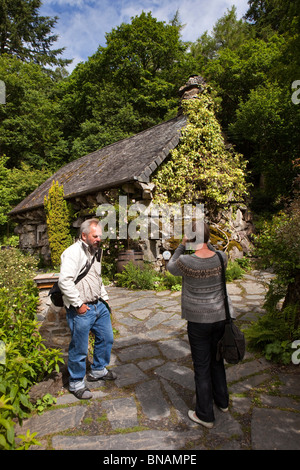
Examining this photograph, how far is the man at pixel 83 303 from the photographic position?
2.67 m

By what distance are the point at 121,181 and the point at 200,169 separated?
3224 millimetres

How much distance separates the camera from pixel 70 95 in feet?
74.7

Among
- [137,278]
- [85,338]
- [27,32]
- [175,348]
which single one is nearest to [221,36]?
[27,32]

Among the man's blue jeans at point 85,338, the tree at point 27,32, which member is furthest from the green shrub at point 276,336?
the tree at point 27,32

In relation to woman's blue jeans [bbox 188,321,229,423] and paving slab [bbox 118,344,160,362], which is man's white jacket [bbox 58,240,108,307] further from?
paving slab [bbox 118,344,160,362]

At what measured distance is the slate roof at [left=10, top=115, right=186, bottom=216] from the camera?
323 inches

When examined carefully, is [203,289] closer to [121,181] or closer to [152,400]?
[152,400]

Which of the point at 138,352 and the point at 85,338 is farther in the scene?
the point at 138,352

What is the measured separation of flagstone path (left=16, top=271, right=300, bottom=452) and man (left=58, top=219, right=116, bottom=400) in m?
0.32

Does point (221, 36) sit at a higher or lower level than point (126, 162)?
higher

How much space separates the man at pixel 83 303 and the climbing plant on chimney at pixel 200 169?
5786 mm

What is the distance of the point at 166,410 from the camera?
259 centimetres

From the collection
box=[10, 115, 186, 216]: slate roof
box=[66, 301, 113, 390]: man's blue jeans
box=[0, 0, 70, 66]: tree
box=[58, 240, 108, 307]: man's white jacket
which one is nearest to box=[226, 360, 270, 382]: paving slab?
box=[66, 301, 113, 390]: man's blue jeans
